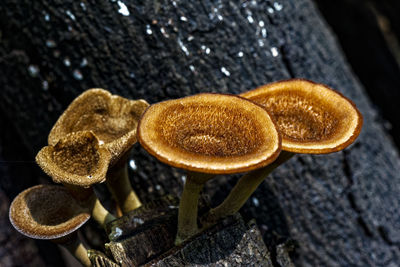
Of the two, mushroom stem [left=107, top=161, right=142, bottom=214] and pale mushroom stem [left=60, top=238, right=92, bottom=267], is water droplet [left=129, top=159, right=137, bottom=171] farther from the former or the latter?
pale mushroom stem [left=60, top=238, right=92, bottom=267]

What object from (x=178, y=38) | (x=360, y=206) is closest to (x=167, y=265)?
(x=178, y=38)

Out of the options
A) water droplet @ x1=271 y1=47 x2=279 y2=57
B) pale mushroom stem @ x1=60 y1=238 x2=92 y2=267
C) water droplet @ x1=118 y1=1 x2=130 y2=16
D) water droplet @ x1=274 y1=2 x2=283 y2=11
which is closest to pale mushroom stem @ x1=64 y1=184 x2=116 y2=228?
pale mushroom stem @ x1=60 y1=238 x2=92 y2=267

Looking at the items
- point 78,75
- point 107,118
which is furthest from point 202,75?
point 78,75

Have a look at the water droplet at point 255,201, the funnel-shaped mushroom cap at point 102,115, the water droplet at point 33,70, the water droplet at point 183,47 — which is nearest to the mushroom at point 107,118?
the funnel-shaped mushroom cap at point 102,115

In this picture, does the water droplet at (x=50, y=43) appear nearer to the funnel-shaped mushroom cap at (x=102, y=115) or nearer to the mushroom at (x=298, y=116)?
the funnel-shaped mushroom cap at (x=102, y=115)

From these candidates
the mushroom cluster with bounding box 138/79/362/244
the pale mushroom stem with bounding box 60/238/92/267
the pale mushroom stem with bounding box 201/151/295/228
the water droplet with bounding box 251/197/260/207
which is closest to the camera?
the mushroom cluster with bounding box 138/79/362/244

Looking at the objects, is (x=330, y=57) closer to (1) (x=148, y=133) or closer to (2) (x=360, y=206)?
(2) (x=360, y=206)
